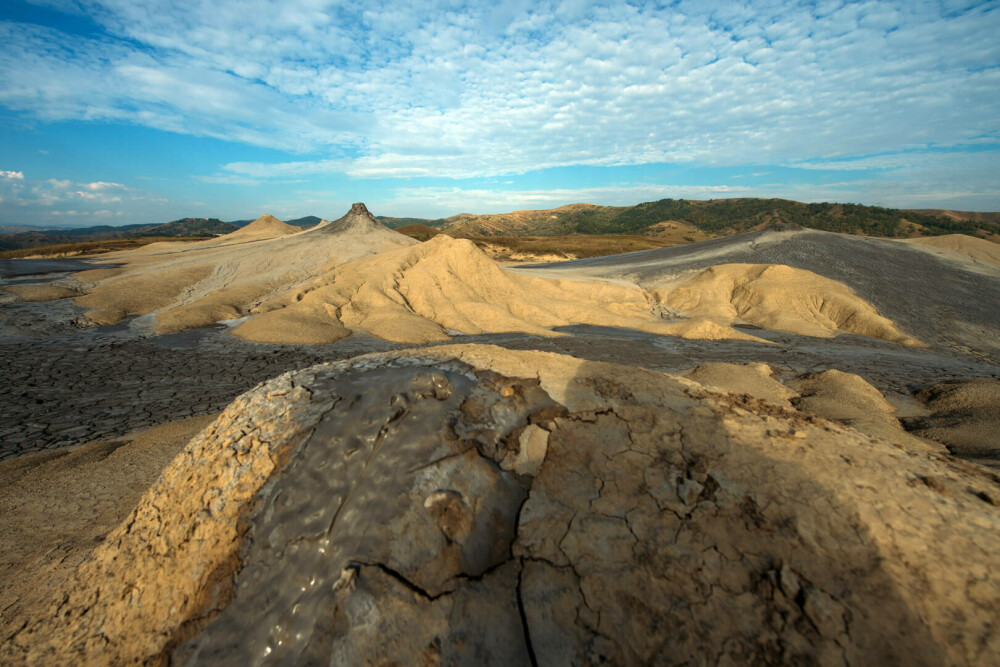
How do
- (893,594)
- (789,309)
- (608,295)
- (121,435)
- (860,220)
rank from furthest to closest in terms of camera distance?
1. (860,220)
2. (608,295)
3. (789,309)
4. (121,435)
5. (893,594)

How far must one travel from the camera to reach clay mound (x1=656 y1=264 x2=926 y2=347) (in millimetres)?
13156

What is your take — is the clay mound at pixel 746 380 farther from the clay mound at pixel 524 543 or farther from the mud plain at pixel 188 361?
the clay mound at pixel 524 543

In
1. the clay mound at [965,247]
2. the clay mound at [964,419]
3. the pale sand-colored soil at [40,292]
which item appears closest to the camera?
the clay mound at [964,419]

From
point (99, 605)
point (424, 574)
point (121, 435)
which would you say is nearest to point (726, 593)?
point (424, 574)

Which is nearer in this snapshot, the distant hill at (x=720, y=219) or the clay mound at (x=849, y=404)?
the clay mound at (x=849, y=404)

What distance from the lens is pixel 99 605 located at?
241 centimetres

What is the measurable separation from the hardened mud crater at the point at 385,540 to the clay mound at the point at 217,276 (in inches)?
467

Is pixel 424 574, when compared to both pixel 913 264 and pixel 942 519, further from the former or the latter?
pixel 913 264

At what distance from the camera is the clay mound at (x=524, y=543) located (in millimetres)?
1766

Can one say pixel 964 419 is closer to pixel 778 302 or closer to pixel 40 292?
pixel 778 302

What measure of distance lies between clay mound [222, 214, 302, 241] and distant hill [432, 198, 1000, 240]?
111 ft

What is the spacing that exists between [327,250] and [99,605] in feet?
66.1

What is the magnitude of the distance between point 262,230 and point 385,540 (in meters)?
36.7

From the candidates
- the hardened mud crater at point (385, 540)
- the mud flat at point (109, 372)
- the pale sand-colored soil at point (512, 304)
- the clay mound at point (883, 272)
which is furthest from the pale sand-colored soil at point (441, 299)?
the hardened mud crater at point (385, 540)
